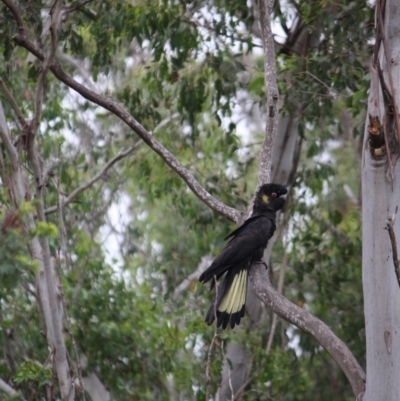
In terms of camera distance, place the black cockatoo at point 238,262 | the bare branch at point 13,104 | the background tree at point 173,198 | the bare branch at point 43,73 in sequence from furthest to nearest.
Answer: the background tree at point 173,198 < the bare branch at point 13,104 < the bare branch at point 43,73 < the black cockatoo at point 238,262

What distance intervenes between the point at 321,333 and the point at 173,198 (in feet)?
14.9

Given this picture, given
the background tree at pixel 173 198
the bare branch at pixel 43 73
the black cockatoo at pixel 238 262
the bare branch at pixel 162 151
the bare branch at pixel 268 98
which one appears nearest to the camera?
the bare branch at pixel 268 98

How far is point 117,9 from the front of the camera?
785 cm

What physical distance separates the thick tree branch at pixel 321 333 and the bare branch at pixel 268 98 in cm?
86

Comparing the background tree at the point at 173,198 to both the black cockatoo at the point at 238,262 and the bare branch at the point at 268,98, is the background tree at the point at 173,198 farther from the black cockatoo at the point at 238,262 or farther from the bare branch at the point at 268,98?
the black cockatoo at the point at 238,262

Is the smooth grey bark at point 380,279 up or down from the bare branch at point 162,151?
down

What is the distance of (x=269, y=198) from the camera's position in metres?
5.99

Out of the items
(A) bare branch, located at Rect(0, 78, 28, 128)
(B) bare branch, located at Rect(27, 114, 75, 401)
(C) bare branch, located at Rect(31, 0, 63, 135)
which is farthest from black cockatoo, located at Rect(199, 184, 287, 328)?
(A) bare branch, located at Rect(0, 78, 28, 128)

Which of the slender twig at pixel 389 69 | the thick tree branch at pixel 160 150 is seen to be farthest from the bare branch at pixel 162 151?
the slender twig at pixel 389 69

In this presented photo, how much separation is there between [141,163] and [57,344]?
10.4 ft

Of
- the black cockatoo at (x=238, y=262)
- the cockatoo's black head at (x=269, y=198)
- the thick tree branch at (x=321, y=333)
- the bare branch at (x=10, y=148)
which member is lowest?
the thick tree branch at (x=321, y=333)

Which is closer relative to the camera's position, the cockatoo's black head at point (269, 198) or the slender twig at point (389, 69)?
the slender twig at point (389, 69)

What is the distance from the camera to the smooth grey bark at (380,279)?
417cm

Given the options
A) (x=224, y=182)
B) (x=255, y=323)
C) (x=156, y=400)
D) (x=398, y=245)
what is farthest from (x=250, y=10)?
(x=398, y=245)
